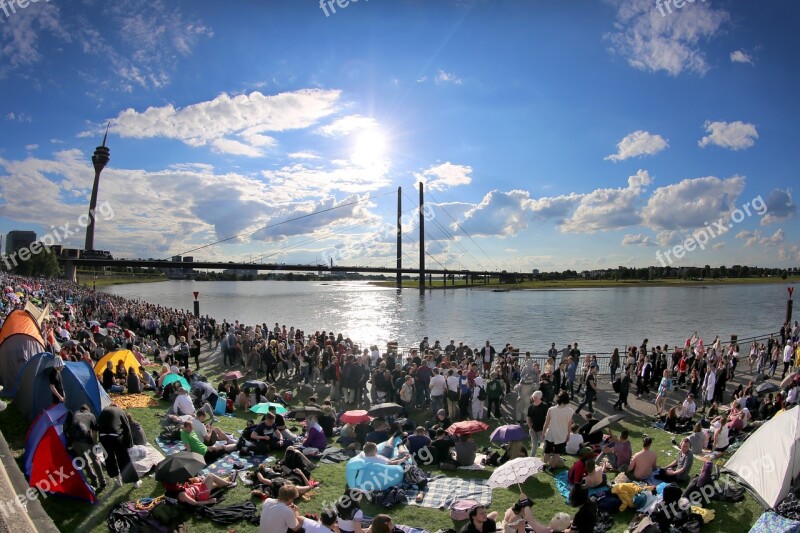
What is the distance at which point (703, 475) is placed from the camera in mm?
6246

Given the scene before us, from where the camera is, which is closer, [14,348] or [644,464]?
[644,464]

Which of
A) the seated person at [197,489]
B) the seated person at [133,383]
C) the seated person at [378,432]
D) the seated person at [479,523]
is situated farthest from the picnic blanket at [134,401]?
the seated person at [479,523]

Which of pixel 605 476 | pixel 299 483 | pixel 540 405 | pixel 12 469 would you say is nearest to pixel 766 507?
pixel 605 476

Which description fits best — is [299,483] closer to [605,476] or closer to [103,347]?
[605,476]

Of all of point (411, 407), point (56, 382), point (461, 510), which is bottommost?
point (411, 407)

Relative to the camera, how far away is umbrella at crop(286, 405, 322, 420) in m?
9.20

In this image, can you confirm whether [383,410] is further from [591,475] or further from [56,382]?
[56,382]

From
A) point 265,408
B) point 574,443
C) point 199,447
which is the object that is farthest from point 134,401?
point 574,443

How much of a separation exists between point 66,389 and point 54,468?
6.12ft

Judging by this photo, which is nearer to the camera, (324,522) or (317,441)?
(324,522)

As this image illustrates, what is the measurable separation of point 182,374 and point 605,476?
32.2ft

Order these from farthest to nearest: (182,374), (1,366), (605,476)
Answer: (182,374) → (1,366) → (605,476)

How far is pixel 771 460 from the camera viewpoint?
6.32m

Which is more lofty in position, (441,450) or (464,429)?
(464,429)
